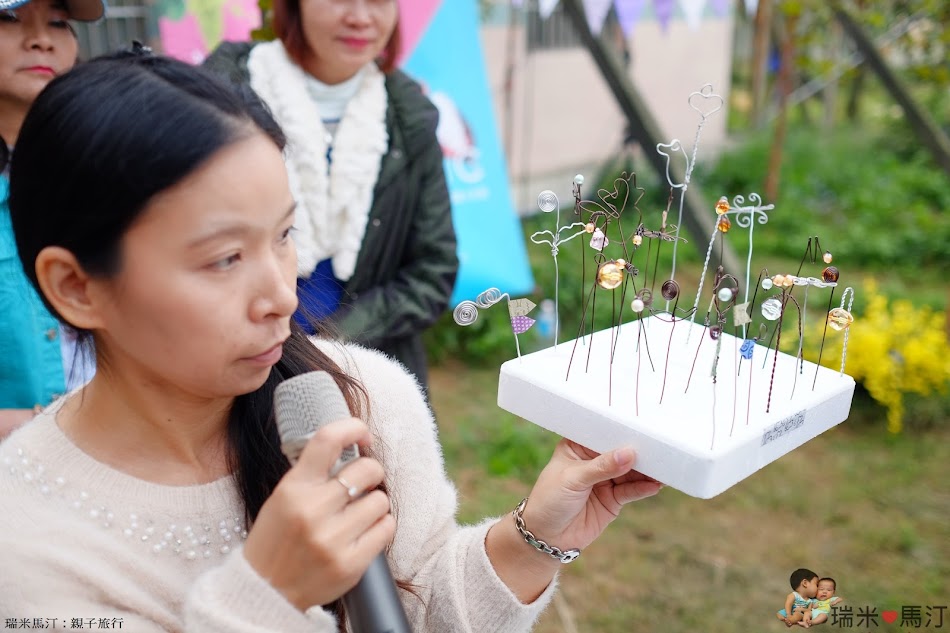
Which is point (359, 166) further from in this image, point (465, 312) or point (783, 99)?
point (783, 99)

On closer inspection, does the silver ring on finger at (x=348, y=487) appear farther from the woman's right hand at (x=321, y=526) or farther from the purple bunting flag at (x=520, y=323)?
the purple bunting flag at (x=520, y=323)

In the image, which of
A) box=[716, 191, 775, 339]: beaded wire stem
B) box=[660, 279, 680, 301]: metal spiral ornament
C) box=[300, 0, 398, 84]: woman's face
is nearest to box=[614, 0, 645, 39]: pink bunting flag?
box=[300, 0, 398, 84]: woman's face

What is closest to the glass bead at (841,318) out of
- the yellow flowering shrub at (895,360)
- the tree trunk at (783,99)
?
the yellow flowering shrub at (895,360)

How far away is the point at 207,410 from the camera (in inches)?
51.4

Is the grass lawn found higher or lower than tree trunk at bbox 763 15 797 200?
lower

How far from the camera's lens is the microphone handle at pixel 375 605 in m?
1.01

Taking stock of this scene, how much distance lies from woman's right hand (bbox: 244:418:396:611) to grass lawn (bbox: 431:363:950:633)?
82.5 inches

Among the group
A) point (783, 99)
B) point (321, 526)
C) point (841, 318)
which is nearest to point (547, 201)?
point (841, 318)

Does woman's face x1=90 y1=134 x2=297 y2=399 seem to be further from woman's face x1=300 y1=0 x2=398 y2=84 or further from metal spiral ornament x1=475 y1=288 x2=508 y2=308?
woman's face x1=300 y1=0 x2=398 y2=84

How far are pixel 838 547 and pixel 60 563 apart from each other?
300 centimetres

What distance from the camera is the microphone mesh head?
1049 millimetres

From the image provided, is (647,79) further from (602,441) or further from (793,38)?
(602,441)

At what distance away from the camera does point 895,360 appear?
4.18m

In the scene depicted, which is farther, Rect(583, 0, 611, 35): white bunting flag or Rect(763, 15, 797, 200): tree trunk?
Rect(763, 15, 797, 200): tree trunk
